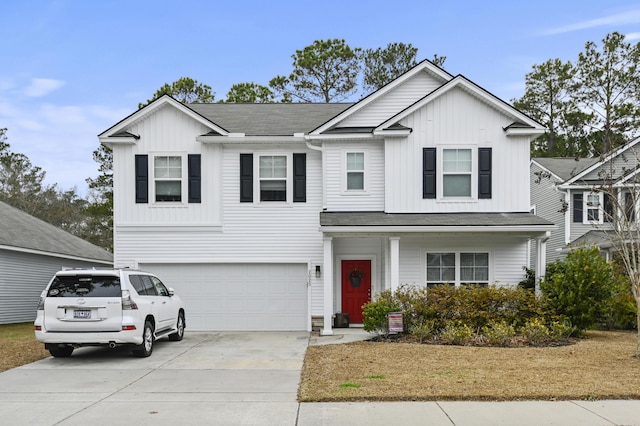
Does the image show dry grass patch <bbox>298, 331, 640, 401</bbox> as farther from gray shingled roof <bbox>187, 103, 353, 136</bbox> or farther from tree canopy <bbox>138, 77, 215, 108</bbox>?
tree canopy <bbox>138, 77, 215, 108</bbox>

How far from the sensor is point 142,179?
17.6 metres

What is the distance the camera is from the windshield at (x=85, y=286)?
36.2 ft

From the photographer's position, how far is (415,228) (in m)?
15.5

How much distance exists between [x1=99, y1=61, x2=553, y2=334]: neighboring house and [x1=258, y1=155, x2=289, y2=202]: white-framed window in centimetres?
3

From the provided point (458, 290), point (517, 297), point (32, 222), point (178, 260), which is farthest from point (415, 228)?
point (32, 222)

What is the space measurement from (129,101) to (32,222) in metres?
11.3

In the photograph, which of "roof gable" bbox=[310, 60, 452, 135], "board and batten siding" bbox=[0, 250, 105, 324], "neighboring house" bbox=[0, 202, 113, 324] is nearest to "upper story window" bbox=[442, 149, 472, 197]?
"roof gable" bbox=[310, 60, 452, 135]

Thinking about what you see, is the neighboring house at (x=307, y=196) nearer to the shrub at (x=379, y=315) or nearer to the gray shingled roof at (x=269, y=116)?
the gray shingled roof at (x=269, y=116)

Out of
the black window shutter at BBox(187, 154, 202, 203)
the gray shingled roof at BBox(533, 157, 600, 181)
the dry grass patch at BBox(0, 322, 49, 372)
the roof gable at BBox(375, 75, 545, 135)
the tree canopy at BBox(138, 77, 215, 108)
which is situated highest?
the tree canopy at BBox(138, 77, 215, 108)

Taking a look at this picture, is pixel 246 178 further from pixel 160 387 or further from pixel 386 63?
pixel 386 63

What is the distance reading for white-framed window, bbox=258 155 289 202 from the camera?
17688mm

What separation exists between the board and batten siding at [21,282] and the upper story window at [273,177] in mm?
9758

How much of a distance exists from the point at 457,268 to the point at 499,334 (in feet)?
13.0

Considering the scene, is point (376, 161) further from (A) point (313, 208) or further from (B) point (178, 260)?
(B) point (178, 260)
